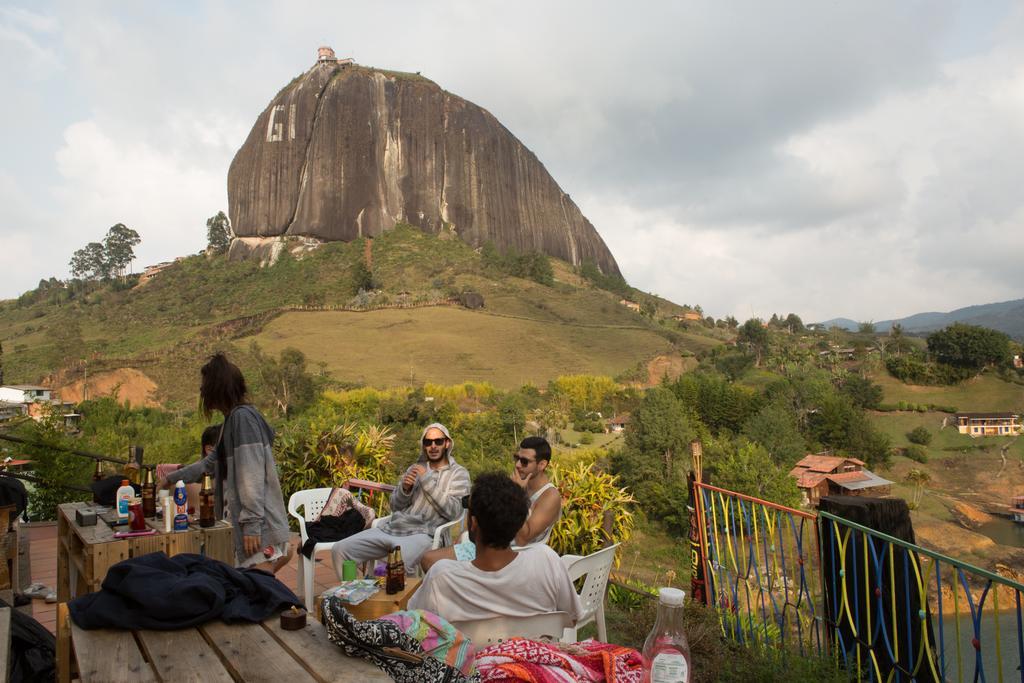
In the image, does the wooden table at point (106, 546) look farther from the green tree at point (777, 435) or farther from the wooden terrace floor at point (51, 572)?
the green tree at point (777, 435)

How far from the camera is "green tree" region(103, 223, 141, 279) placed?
6875 cm

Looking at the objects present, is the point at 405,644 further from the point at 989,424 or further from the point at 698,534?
the point at 989,424

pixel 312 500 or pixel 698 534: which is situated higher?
pixel 312 500

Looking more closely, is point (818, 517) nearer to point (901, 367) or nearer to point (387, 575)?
point (387, 575)

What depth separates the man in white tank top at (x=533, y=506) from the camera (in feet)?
9.45

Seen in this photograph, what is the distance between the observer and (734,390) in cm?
4178

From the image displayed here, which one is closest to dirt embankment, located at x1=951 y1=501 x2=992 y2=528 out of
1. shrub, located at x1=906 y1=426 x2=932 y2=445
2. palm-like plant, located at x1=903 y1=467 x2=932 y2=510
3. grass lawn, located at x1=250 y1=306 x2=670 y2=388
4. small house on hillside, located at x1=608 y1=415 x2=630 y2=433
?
palm-like plant, located at x1=903 y1=467 x2=932 y2=510

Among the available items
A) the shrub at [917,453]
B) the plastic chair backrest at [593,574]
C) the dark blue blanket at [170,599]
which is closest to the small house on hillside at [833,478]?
the shrub at [917,453]

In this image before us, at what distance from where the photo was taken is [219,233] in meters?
66.7

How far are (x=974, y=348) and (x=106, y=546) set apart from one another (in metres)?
63.7

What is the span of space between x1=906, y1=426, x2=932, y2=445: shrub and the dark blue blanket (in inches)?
1955

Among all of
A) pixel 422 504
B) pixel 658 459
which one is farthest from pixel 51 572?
pixel 658 459

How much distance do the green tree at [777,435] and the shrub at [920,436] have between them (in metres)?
9.82

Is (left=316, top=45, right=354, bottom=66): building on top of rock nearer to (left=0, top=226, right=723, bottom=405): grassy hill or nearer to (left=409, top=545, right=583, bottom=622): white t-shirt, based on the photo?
(left=0, top=226, right=723, bottom=405): grassy hill
